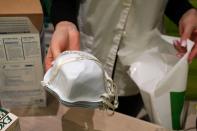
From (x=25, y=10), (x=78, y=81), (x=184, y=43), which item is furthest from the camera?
(x=184, y=43)

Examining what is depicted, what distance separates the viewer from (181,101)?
80cm

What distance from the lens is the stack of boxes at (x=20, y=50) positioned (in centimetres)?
70

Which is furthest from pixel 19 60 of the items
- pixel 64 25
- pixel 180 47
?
pixel 180 47

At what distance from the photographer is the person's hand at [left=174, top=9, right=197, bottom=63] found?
82cm

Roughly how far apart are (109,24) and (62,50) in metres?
0.20

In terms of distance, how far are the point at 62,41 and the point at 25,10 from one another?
0.10 m

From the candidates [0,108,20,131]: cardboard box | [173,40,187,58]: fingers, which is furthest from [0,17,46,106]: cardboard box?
[173,40,187,58]: fingers

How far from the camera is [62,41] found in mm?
714

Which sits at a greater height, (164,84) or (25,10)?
(25,10)

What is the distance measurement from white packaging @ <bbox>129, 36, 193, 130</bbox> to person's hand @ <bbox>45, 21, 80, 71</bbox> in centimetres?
19

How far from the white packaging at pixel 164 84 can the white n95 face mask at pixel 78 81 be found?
174mm

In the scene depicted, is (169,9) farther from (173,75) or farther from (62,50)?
(62,50)

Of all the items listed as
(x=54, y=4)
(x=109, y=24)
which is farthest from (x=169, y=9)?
(x=54, y=4)

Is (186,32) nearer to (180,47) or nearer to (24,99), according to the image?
(180,47)
